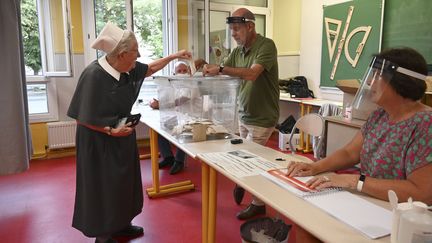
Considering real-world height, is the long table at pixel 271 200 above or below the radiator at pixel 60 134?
above

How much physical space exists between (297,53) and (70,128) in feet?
12.1

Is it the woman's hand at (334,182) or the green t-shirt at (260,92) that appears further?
the green t-shirt at (260,92)

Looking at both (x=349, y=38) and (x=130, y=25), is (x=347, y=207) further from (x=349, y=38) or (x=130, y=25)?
(x=130, y=25)

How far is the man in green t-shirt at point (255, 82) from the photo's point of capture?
2309 millimetres

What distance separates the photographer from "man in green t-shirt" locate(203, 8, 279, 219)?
2309 millimetres

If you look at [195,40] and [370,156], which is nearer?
[370,156]

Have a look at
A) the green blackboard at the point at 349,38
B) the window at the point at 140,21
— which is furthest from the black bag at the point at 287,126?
the window at the point at 140,21

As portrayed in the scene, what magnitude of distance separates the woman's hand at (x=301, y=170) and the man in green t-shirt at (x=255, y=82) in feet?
3.00

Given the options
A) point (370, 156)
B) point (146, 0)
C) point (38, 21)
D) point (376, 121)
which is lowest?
point (370, 156)

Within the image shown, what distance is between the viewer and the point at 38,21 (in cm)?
400

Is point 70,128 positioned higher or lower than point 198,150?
lower

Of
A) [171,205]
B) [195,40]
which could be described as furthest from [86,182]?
[195,40]

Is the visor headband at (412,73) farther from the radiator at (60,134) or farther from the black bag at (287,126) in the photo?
the radiator at (60,134)

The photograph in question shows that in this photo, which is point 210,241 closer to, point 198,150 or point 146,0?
point 198,150
